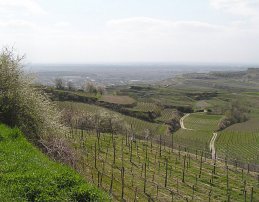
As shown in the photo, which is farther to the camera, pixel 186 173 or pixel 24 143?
pixel 186 173

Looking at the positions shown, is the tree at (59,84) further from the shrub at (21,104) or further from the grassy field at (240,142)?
the shrub at (21,104)

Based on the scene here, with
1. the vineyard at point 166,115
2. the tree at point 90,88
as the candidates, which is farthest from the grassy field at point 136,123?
the tree at point 90,88

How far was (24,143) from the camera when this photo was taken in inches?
714

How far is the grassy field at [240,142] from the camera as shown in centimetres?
7169

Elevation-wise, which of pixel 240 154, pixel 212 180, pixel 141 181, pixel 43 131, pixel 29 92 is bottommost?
pixel 240 154

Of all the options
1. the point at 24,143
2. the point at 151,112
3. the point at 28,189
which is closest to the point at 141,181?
the point at 24,143

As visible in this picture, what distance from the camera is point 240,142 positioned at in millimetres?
84688

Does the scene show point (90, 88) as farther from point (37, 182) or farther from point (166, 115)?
point (37, 182)

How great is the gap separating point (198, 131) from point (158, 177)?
2431 inches

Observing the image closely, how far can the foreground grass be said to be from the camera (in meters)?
11.9

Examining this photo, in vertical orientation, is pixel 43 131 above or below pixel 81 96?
above

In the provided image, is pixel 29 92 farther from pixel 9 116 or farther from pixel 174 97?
pixel 174 97

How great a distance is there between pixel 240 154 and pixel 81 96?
2291 inches

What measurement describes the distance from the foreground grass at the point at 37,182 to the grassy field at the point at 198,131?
63.6m
